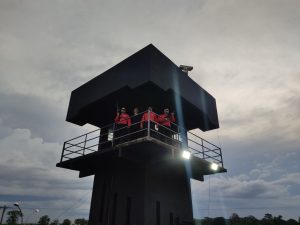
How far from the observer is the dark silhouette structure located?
12109 mm

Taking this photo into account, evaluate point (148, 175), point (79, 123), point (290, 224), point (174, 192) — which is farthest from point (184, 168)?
point (290, 224)

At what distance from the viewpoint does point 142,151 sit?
1188cm

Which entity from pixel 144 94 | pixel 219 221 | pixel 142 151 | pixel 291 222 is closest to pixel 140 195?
pixel 142 151

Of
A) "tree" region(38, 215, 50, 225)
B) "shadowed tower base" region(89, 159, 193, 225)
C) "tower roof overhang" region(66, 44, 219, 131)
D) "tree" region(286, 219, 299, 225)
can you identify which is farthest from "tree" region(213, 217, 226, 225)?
"tree" region(38, 215, 50, 225)

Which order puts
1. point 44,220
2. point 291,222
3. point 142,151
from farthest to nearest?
1. point 44,220
2. point 291,222
3. point 142,151

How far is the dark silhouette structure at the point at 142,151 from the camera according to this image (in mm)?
12109

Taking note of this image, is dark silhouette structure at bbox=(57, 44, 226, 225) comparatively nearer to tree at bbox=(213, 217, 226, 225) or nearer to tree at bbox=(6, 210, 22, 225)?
tree at bbox=(213, 217, 226, 225)

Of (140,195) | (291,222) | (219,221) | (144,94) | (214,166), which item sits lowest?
(219,221)

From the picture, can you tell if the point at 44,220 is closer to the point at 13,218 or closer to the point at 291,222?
the point at 13,218

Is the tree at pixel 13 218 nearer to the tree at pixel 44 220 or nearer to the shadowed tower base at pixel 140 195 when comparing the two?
the tree at pixel 44 220

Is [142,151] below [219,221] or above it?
above

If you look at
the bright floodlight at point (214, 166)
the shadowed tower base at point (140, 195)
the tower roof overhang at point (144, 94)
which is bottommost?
the shadowed tower base at point (140, 195)

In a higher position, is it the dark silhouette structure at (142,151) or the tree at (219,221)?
the dark silhouette structure at (142,151)

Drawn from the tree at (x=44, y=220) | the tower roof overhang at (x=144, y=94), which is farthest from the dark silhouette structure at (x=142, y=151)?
the tree at (x=44, y=220)
